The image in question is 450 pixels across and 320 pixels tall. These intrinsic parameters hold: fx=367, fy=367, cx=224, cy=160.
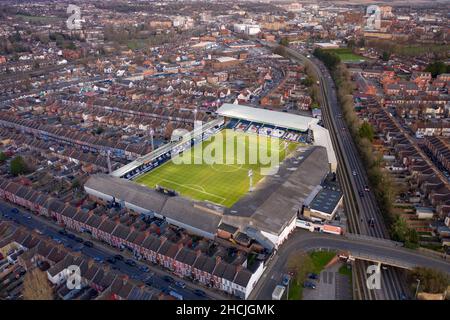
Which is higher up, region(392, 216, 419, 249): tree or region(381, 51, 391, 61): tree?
region(381, 51, 391, 61): tree

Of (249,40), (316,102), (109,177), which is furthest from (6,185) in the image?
(249,40)

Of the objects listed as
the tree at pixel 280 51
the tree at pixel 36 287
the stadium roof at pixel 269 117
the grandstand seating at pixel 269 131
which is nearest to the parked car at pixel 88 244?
the tree at pixel 36 287

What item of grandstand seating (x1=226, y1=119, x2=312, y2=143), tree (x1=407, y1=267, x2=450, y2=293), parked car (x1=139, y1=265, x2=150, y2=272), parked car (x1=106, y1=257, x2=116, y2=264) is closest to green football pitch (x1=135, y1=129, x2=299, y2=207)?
grandstand seating (x1=226, y1=119, x2=312, y2=143)

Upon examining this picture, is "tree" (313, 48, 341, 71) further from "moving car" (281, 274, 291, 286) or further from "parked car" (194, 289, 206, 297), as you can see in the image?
"parked car" (194, 289, 206, 297)

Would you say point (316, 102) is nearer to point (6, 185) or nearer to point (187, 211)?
point (187, 211)

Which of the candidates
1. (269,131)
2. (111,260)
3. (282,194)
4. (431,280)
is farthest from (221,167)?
(431,280)

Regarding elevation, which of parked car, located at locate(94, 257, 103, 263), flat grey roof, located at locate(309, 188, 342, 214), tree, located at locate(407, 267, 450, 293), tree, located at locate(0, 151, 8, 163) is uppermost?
tree, located at locate(0, 151, 8, 163)

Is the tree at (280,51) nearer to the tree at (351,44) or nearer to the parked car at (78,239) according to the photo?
the tree at (351,44)
